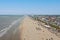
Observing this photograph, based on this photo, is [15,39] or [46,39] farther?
[15,39]

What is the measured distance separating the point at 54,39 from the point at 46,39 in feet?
3.84

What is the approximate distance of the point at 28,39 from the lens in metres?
26.3

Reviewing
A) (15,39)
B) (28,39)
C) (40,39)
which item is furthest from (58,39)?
(15,39)

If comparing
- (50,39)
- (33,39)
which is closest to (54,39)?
(50,39)

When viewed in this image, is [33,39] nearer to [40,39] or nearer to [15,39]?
[40,39]

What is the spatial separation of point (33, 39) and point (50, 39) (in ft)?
8.24

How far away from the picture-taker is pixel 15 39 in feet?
90.1

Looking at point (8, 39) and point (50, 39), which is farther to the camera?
point (8, 39)

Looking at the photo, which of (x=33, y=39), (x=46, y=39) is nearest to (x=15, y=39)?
(x=33, y=39)

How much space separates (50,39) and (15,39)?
5.56 meters

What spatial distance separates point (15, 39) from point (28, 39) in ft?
7.76

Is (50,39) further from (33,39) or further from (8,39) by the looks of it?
(8,39)

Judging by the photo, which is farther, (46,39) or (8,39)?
(8,39)

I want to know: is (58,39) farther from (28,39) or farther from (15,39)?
(15,39)
